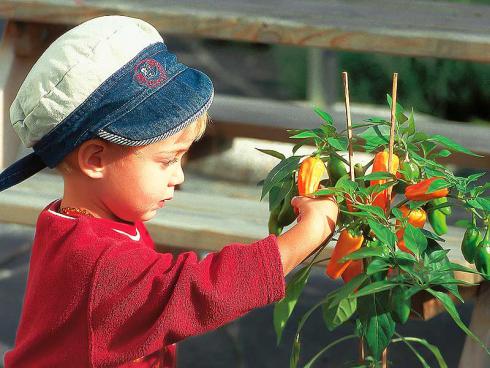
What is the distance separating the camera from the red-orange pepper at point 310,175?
1.95 metres

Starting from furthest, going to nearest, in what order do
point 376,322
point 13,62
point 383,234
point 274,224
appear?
point 13,62 → point 274,224 → point 376,322 → point 383,234

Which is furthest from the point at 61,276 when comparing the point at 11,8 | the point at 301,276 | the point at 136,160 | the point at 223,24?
the point at 11,8

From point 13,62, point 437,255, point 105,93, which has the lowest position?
point 13,62

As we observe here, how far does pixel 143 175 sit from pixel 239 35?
1391 millimetres

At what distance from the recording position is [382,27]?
324 cm

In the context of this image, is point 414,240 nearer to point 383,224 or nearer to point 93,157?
point 383,224

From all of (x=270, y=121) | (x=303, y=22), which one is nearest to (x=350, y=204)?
(x=303, y=22)

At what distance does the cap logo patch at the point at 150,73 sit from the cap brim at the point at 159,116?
0.6 inches

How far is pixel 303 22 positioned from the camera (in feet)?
10.7

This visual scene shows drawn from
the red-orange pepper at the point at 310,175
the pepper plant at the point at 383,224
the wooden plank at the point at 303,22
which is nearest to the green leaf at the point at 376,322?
the pepper plant at the point at 383,224

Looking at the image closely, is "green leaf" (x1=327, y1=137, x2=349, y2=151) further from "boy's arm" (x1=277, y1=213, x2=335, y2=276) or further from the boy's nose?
the boy's nose

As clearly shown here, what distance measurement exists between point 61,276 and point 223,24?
4.88 feet

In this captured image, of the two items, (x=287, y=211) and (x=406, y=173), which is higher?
(x=406, y=173)

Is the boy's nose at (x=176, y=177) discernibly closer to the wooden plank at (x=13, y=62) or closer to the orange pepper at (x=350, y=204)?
the orange pepper at (x=350, y=204)
